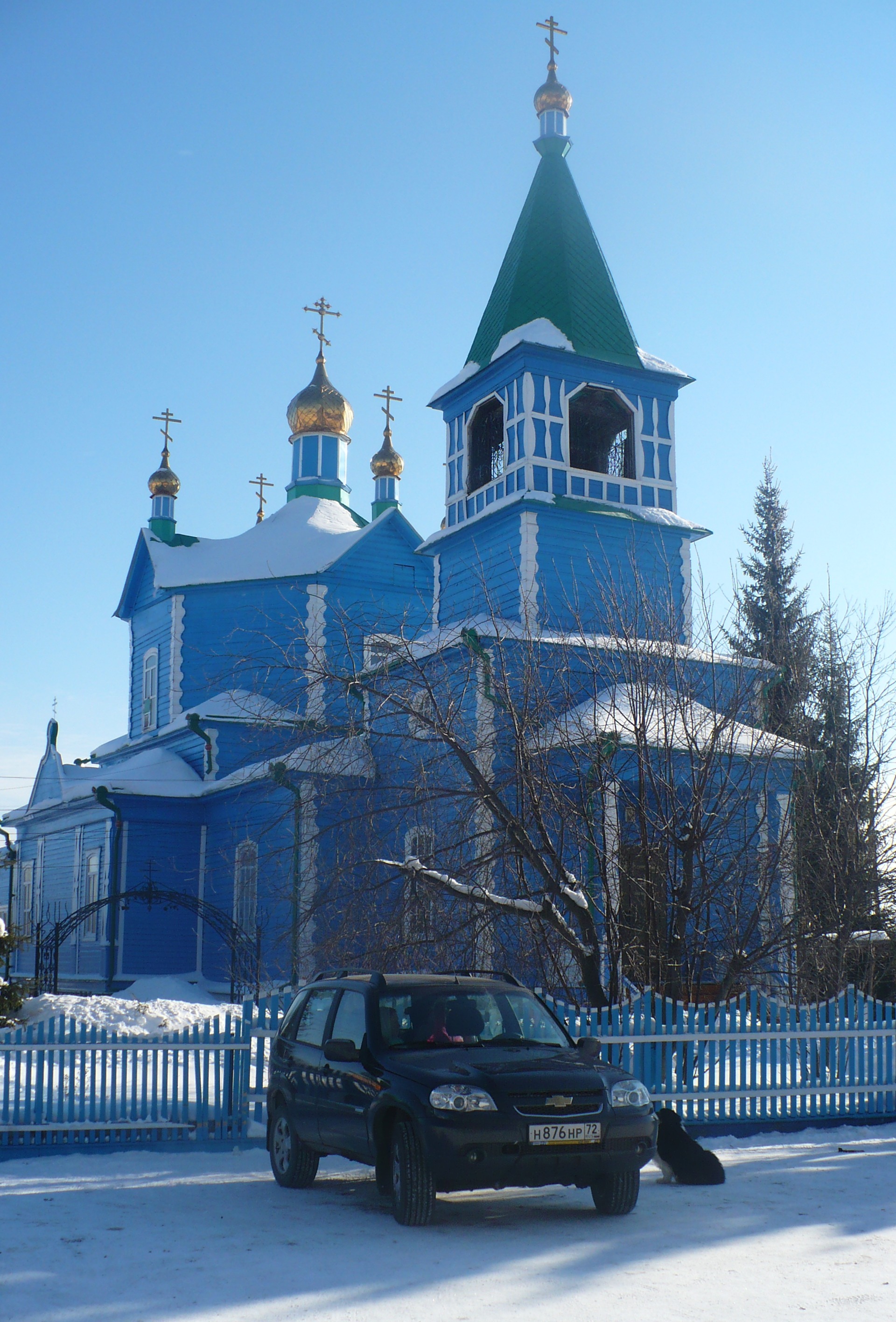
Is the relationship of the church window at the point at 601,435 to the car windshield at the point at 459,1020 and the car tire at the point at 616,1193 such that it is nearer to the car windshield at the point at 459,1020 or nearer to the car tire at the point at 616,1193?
the car windshield at the point at 459,1020

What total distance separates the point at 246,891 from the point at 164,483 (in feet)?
41.6

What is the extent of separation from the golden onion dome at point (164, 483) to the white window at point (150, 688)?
179 inches

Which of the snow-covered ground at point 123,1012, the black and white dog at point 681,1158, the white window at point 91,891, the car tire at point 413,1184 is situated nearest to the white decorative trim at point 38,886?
the white window at point 91,891

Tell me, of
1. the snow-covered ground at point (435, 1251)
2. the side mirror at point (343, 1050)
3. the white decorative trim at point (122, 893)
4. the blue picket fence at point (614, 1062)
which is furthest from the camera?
the white decorative trim at point (122, 893)

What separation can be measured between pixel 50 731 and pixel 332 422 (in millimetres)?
10330

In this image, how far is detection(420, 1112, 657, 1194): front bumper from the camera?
6793 millimetres

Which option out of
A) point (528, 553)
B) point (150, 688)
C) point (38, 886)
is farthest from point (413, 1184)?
point (38, 886)

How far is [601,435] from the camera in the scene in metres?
22.6

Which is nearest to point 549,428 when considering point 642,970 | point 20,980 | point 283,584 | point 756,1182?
point 283,584

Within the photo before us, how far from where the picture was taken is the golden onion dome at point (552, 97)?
78.1ft

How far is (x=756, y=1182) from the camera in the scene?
8.54 m

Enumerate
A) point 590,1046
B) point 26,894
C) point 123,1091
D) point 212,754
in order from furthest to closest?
1. point 26,894
2. point 212,754
3. point 123,1091
4. point 590,1046

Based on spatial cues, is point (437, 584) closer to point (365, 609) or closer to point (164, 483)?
point (365, 609)

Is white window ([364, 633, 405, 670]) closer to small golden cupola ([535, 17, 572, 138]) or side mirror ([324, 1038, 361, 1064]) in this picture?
side mirror ([324, 1038, 361, 1064])
